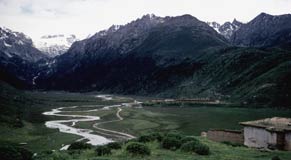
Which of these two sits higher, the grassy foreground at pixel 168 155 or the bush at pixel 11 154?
the bush at pixel 11 154

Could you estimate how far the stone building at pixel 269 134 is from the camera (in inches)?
1843

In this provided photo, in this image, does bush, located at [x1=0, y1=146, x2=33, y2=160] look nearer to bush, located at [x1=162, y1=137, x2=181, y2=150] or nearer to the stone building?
bush, located at [x1=162, y1=137, x2=181, y2=150]

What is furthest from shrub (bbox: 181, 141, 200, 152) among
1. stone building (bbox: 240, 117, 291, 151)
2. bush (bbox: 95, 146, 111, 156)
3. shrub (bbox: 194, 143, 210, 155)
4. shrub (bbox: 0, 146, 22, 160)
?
shrub (bbox: 0, 146, 22, 160)

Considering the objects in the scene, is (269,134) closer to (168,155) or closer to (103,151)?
(168,155)

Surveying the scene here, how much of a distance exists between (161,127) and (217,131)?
61718 millimetres

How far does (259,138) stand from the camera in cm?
4997

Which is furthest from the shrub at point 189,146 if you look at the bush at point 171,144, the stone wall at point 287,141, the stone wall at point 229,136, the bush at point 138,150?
the stone wall at point 229,136

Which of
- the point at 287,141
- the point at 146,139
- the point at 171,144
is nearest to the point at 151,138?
the point at 146,139

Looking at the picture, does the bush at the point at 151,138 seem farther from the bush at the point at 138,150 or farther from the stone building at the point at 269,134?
the stone building at the point at 269,134

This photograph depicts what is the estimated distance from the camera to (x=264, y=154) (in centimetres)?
3938

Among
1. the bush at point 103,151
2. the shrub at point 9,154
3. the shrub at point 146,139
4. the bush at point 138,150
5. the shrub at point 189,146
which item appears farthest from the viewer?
the shrub at point 146,139

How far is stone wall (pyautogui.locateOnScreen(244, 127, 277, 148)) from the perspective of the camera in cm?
4802

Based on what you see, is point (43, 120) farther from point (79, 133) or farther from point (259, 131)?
point (259, 131)

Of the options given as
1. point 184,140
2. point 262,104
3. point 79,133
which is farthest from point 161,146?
point 262,104
